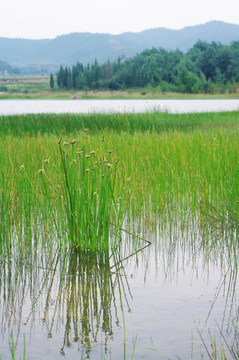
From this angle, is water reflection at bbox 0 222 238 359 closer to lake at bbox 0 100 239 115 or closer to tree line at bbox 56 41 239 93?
lake at bbox 0 100 239 115

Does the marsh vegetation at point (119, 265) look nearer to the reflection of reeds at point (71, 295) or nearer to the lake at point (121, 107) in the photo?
the reflection of reeds at point (71, 295)

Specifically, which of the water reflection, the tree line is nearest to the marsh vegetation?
the water reflection

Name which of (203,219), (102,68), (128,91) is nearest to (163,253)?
(203,219)

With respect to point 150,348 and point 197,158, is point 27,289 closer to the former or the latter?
point 150,348

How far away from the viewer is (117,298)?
12.5 ft

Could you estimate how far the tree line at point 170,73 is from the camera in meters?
101

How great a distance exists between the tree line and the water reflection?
9444 centimetres

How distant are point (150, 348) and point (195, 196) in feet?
10.1

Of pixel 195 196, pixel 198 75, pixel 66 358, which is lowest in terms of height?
pixel 66 358

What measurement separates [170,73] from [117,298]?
350 feet

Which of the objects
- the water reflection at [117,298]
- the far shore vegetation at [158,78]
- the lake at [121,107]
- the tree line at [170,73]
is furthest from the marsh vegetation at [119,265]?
the tree line at [170,73]

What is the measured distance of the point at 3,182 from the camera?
225 inches

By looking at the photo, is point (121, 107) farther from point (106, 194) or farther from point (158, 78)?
point (158, 78)

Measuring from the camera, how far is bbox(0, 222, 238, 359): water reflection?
10.3ft
